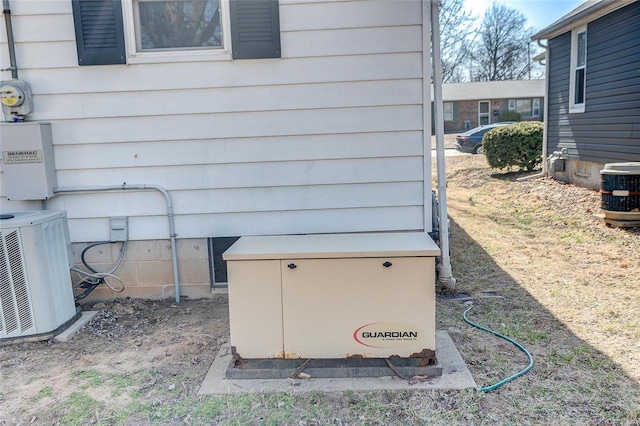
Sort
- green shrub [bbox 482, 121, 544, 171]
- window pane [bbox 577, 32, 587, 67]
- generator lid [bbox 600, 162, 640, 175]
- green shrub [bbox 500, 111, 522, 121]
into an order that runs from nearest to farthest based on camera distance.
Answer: generator lid [bbox 600, 162, 640, 175], window pane [bbox 577, 32, 587, 67], green shrub [bbox 482, 121, 544, 171], green shrub [bbox 500, 111, 522, 121]

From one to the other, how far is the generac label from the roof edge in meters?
7.29

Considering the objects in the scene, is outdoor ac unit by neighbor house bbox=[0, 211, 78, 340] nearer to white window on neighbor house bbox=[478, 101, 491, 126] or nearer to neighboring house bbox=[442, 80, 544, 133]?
neighboring house bbox=[442, 80, 544, 133]

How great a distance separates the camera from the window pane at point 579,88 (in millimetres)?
9231

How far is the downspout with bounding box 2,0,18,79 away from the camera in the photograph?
3561mm

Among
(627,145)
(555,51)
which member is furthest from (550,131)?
(627,145)

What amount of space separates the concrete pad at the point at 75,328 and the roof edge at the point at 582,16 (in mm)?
8338

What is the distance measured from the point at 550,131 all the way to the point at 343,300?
939 centimetres

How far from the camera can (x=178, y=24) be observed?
12.2 feet

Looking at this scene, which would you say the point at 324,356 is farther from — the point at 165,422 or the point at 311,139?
the point at 311,139

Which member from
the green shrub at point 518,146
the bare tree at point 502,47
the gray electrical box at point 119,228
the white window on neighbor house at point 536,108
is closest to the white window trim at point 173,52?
the gray electrical box at point 119,228

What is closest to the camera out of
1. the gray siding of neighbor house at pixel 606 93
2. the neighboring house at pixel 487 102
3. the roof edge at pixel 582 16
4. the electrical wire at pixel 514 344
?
the electrical wire at pixel 514 344

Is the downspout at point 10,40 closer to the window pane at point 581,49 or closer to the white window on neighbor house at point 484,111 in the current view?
the window pane at point 581,49

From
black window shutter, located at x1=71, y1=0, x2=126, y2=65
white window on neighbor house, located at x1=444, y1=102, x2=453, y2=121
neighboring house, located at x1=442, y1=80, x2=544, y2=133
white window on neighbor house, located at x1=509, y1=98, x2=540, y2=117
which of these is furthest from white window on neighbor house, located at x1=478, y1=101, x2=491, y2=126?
black window shutter, located at x1=71, y1=0, x2=126, y2=65

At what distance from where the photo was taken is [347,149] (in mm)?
3754
